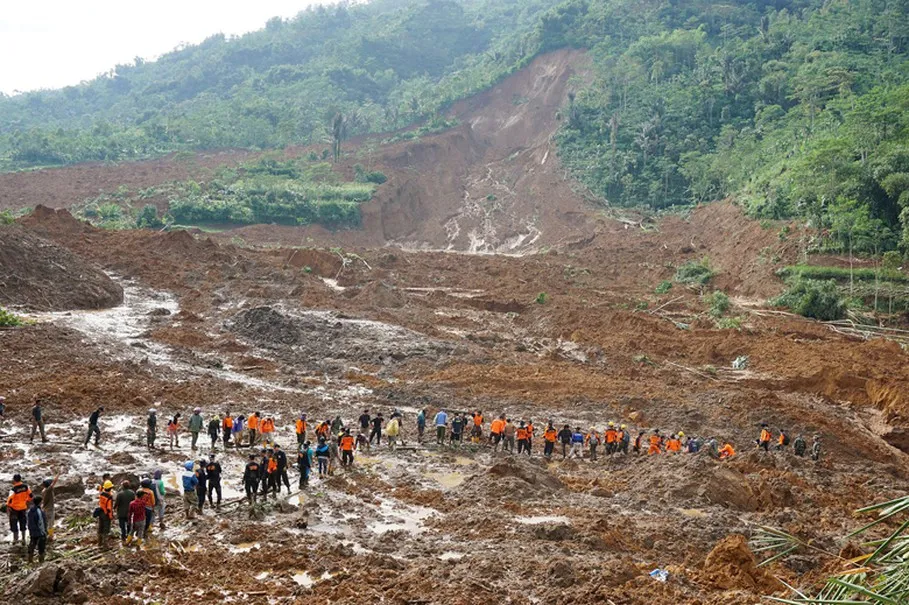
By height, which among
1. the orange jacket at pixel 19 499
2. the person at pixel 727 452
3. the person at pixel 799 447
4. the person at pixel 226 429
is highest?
the orange jacket at pixel 19 499

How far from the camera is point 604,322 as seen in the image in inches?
1203

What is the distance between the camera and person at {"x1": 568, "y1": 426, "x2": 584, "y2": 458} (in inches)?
693

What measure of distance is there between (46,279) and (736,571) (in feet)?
88.6

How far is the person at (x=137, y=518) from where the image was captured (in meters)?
9.91

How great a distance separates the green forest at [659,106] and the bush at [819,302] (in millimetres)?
4472

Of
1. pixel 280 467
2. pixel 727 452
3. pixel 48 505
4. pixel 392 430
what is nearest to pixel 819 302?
pixel 727 452

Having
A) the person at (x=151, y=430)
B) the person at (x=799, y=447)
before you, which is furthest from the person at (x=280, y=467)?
the person at (x=799, y=447)

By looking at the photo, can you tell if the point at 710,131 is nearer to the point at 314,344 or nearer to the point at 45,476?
the point at 314,344

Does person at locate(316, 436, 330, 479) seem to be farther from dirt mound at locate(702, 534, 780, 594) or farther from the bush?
the bush

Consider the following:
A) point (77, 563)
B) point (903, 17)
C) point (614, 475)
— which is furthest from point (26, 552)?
point (903, 17)

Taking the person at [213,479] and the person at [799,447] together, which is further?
the person at [799,447]

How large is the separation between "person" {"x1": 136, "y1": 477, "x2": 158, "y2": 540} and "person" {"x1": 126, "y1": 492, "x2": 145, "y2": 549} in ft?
0.09

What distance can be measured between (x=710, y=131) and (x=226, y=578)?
6307 centimetres

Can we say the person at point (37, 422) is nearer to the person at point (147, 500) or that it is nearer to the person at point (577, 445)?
the person at point (147, 500)
